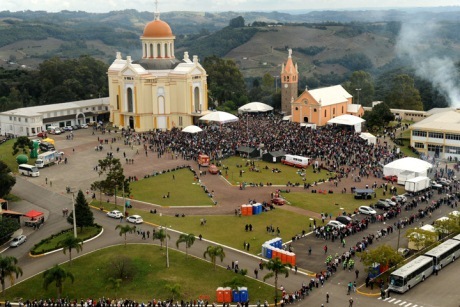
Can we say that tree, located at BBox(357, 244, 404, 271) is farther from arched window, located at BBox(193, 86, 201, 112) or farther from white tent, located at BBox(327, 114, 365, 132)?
arched window, located at BBox(193, 86, 201, 112)

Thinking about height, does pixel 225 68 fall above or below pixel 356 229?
above

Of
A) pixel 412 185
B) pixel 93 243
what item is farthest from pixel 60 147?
pixel 412 185

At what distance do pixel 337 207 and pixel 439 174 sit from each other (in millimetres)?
16186

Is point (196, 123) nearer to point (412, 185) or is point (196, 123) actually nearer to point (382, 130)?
point (382, 130)

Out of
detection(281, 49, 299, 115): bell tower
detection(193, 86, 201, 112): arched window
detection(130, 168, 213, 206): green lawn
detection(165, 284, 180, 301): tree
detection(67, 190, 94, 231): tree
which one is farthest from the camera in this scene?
detection(281, 49, 299, 115): bell tower

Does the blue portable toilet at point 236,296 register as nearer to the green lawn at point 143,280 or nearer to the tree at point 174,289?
the green lawn at point 143,280


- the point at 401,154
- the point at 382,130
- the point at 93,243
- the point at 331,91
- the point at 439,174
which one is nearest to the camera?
the point at 93,243

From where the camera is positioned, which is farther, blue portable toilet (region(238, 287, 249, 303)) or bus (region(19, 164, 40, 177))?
bus (region(19, 164, 40, 177))

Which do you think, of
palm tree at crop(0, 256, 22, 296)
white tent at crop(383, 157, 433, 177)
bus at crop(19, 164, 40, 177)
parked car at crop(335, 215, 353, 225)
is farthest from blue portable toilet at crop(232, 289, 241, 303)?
bus at crop(19, 164, 40, 177)

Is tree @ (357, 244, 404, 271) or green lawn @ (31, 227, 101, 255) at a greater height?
tree @ (357, 244, 404, 271)

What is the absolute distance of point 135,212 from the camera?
50812 mm

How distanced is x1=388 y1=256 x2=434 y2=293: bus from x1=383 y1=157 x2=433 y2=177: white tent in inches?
852

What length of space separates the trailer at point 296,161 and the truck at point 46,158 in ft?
83.9

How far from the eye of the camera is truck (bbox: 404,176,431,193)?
55875 mm
